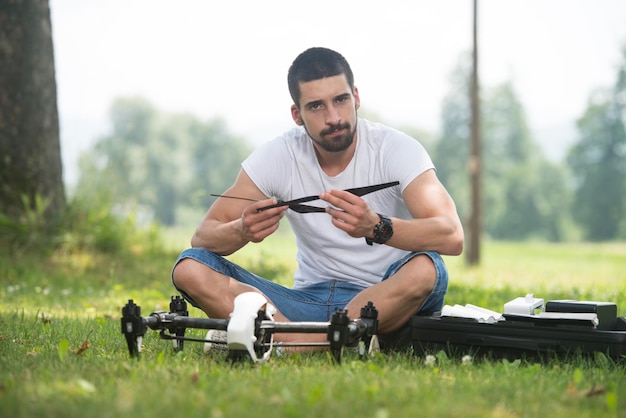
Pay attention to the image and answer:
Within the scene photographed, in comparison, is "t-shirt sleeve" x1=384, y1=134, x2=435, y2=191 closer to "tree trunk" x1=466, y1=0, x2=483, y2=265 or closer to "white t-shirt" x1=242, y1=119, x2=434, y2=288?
"white t-shirt" x1=242, y1=119, x2=434, y2=288

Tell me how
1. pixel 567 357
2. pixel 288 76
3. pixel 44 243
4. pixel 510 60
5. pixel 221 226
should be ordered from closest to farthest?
pixel 567 357 < pixel 221 226 < pixel 288 76 < pixel 44 243 < pixel 510 60

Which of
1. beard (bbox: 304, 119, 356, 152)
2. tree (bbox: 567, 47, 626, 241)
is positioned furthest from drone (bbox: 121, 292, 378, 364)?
tree (bbox: 567, 47, 626, 241)

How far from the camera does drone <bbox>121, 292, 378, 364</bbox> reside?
3277mm

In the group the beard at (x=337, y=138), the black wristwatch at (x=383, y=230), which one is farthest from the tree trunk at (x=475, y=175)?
the black wristwatch at (x=383, y=230)

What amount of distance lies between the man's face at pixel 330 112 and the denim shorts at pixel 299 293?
0.70m

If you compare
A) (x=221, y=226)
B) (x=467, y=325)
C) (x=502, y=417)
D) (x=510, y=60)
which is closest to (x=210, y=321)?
(x=221, y=226)

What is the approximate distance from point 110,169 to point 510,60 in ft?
137

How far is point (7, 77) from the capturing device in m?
8.37

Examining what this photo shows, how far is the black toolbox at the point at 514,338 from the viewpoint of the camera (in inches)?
132

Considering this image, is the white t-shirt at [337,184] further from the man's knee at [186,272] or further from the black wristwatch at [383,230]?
the man's knee at [186,272]

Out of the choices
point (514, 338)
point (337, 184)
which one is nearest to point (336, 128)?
point (337, 184)

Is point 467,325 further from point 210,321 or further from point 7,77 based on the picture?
point 7,77

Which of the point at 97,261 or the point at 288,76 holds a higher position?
the point at 288,76

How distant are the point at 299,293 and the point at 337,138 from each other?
832 mm
